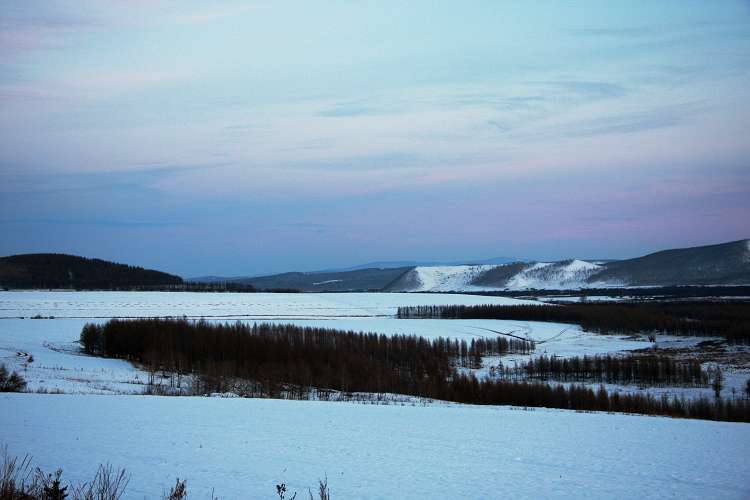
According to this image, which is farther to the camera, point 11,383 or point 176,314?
point 176,314

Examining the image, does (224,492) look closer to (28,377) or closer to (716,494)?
(716,494)

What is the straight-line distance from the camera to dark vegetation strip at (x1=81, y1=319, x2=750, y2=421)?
32469mm

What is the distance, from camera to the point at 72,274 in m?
126

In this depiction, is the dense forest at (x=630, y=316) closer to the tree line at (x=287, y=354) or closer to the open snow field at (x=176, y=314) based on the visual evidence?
the open snow field at (x=176, y=314)

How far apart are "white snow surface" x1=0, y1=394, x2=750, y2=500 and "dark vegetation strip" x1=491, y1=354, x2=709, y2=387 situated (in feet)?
82.0

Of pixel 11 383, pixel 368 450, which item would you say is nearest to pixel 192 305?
pixel 11 383

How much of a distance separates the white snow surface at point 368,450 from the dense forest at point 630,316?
55.4 m

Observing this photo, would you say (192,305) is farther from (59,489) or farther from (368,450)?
(59,489)

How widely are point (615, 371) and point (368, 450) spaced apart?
37083 mm

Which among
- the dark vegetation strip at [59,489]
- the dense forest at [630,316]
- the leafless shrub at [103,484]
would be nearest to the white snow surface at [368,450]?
the leafless shrub at [103,484]

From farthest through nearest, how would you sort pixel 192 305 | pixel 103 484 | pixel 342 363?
pixel 192 305, pixel 342 363, pixel 103 484

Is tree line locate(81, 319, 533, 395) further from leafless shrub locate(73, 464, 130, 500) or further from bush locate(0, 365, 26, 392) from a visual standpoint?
leafless shrub locate(73, 464, 130, 500)

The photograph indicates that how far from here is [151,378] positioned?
32750 millimetres

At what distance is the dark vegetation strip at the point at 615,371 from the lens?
4469cm
